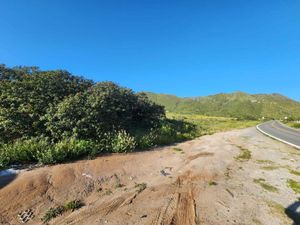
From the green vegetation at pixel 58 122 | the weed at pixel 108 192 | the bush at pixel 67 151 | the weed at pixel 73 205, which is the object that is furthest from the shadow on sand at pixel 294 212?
the bush at pixel 67 151

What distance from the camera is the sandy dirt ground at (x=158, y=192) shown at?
4621 millimetres

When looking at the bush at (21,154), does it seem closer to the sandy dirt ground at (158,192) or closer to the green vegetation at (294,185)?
the sandy dirt ground at (158,192)

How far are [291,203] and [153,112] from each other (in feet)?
47.2

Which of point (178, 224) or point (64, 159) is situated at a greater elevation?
point (64, 159)

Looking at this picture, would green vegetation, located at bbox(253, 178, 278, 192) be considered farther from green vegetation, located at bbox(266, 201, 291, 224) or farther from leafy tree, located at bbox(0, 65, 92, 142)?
leafy tree, located at bbox(0, 65, 92, 142)

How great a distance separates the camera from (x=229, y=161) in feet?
30.9

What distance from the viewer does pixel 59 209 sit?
509 cm

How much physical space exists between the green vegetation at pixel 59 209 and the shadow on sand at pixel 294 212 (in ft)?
16.5

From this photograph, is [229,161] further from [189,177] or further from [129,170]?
[129,170]

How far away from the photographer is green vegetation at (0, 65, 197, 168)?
890 centimetres

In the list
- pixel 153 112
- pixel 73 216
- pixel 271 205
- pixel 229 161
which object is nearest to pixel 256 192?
pixel 271 205

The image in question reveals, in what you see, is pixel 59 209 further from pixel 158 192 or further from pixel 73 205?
pixel 158 192

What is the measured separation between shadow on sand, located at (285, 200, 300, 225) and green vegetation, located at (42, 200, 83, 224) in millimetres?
5025

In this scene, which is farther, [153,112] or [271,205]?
[153,112]
